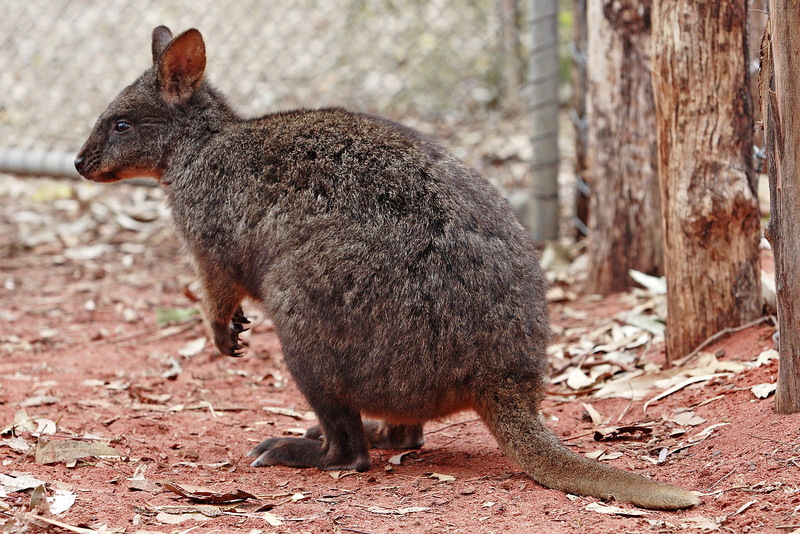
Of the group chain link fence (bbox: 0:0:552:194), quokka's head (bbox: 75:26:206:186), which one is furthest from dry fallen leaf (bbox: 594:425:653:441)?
chain link fence (bbox: 0:0:552:194)

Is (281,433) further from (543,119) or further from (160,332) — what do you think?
(543,119)

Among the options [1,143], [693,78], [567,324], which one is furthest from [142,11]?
[693,78]

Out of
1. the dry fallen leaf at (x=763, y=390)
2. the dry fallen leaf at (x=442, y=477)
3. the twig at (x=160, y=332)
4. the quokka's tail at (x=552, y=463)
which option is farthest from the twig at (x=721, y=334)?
the twig at (x=160, y=332)

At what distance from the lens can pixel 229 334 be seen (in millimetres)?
4648

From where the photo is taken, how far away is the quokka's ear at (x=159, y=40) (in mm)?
4852

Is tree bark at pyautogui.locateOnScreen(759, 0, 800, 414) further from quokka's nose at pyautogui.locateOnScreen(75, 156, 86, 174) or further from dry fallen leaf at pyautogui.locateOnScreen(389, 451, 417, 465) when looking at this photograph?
quokka's nose at pyautogui.locateOnScreen(75, 156, 86, 174)

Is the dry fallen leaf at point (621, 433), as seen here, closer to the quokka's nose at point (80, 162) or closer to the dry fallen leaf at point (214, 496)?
the dry fallen leaf at point (214, 496)

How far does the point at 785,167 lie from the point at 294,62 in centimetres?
643

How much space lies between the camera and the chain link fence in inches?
345

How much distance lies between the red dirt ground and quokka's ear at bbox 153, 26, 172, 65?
1.82 m

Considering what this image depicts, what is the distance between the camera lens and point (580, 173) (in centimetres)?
760

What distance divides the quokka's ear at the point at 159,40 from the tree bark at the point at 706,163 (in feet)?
8.21

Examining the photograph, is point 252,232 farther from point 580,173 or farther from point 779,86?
point 580,173

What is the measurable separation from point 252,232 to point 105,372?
2.04 m
